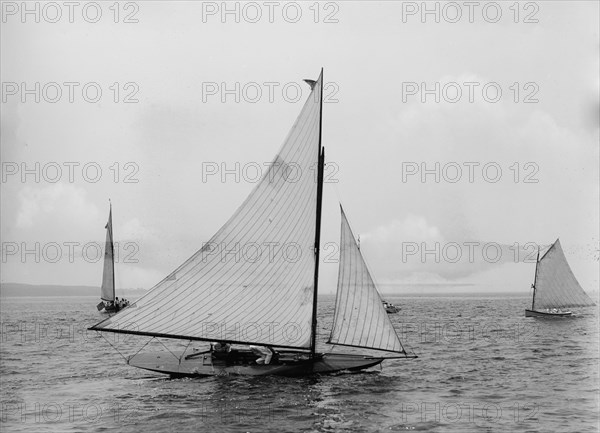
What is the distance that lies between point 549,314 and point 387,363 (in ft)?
148

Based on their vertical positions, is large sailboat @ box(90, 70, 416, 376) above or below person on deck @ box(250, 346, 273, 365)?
above

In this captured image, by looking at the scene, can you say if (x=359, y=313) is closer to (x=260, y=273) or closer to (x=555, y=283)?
(x=260, y=273)

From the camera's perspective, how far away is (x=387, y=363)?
36812 mm

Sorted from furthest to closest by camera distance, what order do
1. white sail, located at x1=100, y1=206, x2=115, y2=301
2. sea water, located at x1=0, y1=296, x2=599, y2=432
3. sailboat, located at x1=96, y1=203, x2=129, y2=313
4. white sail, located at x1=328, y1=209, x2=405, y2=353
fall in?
white sail, located at x1=100, y1=206, x2=115, y2=301
sailboat, located at x1=96, y1=203, x2=129, y2=313
white sail, located at x1=328, y1=209, x2=405, y2=353
sea water, located at x1=0, y1=296, x2=599, y2=432

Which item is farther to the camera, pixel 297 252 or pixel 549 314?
pixel 549 314

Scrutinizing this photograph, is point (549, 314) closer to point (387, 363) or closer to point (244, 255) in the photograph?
point (387, 363)

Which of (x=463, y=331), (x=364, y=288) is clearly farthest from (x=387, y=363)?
(x=463, y=331)

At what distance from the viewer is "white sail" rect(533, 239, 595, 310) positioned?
7525 centimetres

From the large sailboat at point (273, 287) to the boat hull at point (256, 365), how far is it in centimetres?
5

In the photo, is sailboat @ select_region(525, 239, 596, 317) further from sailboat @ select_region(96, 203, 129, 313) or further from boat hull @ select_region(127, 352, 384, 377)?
boat hull @ select_region(127, 352, 384, 377)

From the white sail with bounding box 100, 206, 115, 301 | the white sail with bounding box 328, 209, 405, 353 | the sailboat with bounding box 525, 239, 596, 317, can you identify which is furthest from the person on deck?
the white sail with bounding box 100, 206, 115, 301

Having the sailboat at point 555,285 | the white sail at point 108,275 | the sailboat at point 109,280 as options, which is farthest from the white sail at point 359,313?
the white sail at point 108,275

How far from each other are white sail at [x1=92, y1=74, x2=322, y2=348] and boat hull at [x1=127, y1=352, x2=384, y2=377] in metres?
1.00

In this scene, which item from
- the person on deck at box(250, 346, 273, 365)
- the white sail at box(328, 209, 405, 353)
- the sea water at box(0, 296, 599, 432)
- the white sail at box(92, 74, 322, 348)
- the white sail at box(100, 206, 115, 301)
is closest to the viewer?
the sea water at box(0, 296, 599, 432)
